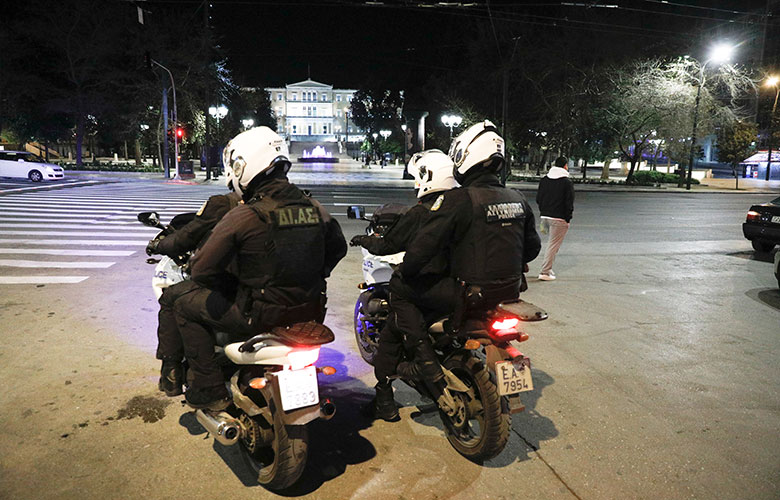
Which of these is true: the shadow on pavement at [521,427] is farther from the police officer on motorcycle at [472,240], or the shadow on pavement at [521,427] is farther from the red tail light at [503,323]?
the red tail light at [503,323]

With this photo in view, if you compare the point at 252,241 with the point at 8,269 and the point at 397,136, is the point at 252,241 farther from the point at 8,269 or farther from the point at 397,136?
the point at 397,136

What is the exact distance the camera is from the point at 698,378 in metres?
5.09

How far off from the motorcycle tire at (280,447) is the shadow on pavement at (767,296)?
6.99 m

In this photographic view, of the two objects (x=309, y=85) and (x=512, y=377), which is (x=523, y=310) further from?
(x=309, y=85)

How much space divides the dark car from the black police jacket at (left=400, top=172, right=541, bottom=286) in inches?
403

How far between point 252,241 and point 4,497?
195 centimetres

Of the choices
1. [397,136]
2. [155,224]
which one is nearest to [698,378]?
[155,224]

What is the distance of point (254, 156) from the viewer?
11.0 feet

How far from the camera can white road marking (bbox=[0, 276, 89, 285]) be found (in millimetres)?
8102

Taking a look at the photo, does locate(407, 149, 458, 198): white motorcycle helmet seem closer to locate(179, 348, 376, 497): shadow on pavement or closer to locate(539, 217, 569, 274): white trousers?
locate(179, 348, 376, 497): shadow on pavement

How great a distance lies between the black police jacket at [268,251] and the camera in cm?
313

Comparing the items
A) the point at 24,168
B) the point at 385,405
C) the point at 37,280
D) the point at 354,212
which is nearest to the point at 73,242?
the point at 37,280

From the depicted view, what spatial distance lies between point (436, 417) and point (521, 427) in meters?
0.61

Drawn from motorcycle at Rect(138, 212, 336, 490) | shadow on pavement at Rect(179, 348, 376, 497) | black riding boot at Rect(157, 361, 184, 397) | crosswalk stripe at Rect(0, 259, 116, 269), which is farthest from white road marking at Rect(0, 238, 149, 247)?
motorcycle at Rect(138, 212, 336, 490)
